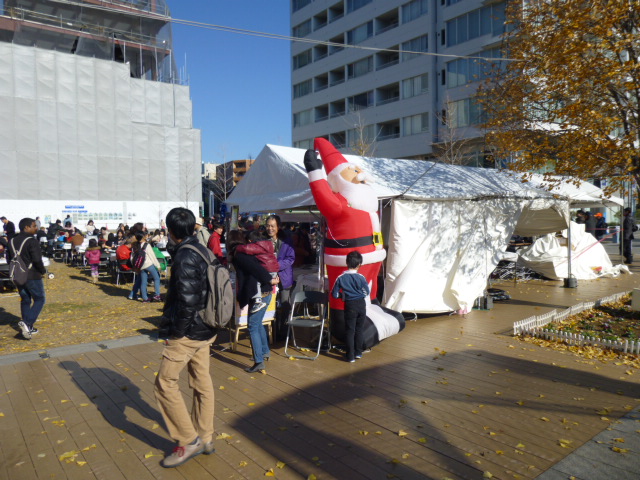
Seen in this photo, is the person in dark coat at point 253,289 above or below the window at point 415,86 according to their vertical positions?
below

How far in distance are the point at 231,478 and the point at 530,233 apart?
463 inches

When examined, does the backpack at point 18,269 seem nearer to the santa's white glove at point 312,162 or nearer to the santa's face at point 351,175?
the santa's white glove at point 312,162

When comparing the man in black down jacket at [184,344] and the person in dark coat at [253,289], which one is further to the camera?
the person in dark coat at [253,289]

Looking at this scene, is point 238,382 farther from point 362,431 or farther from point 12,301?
point 12,301

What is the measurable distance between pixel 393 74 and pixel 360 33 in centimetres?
578

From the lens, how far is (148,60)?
37406 millimetres

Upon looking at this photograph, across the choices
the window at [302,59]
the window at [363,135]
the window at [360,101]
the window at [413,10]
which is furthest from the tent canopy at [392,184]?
the window at [302,59]

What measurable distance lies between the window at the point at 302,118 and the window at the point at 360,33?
7.74 metres

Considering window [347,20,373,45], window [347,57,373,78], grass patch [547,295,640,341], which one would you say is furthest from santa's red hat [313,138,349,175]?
window [347,20,373,45]

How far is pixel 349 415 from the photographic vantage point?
192 inches

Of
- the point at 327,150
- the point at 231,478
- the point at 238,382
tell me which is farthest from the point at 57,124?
the point at 231,478

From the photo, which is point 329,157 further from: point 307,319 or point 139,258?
point 139,258

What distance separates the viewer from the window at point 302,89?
48.0 meters

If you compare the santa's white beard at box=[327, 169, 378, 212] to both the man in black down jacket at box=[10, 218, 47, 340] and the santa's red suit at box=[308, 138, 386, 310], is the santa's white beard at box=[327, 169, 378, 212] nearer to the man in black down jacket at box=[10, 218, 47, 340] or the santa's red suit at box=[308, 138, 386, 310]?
the santa's red suit at box=[308, 138, 386, 310]
